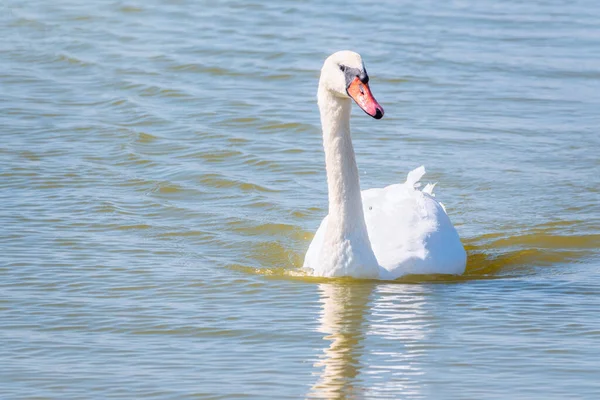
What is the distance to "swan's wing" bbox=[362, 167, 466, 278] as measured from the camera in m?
9.04

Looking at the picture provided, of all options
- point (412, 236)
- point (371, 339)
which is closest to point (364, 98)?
point (412, 236)

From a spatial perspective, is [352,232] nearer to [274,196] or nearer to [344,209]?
[344,209]

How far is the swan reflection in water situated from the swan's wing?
0.21 metres

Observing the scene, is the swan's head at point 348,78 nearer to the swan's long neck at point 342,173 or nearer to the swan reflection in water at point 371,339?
the swan's long neck at point 342,173

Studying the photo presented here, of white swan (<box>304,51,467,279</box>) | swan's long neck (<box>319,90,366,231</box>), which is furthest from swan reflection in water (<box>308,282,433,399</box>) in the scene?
swan's long neck (<box>319,90,366,231</box>)

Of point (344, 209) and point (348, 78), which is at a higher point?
point (348, 78)

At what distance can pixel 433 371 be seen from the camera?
23.3 feet

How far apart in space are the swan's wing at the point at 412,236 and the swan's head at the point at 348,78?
114 cm

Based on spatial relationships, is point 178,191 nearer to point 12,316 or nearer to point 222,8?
point 12,316

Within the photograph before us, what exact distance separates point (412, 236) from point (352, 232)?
0.49 m

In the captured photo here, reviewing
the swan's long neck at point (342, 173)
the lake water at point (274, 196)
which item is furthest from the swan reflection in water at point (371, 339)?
the swan's long neck at point (342, 173)

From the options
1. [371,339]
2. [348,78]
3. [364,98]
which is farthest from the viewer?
[348,78]

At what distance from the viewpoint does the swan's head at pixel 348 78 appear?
8258 mm

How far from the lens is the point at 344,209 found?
8.95 m
